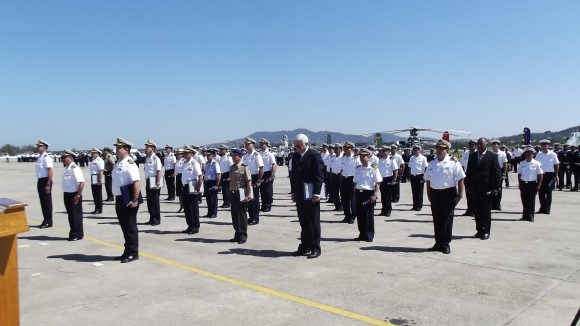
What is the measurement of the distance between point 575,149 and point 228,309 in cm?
1968

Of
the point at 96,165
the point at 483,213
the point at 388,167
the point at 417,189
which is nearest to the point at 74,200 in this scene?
the point at 96,165

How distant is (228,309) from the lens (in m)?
4.96

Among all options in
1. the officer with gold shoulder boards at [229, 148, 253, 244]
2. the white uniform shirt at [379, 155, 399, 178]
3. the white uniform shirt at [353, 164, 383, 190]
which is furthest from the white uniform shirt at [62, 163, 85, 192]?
the white uniform shirt at [379, 155, 399, 178]

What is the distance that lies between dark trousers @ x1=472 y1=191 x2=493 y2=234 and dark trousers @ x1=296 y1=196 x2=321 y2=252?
3420 mm

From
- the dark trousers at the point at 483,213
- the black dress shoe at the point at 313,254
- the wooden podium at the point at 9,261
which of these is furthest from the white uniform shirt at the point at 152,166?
the wooden podium at the point at 9,261

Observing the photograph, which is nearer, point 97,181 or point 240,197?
point 240,197

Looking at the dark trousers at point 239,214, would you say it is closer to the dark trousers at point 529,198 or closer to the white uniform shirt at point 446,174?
the white uniform shirt at point 446,174

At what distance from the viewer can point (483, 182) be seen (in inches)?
351

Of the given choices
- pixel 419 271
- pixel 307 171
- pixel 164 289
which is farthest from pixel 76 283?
pixel 419 271

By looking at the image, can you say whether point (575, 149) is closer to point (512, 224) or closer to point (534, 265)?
point (512, 224)

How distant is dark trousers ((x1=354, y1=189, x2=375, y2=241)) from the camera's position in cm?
851

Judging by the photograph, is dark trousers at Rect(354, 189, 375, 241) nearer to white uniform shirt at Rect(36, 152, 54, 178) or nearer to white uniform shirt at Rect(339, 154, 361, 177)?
white uniform shirt at Rect(339, 154, 361, 177)

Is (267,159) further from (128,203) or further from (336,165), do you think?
(128,203)

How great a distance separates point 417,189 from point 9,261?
11.8 metres
